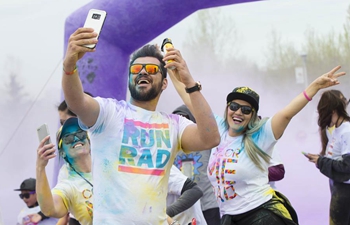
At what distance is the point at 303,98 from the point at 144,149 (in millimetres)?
1367

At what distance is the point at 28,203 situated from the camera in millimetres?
5770

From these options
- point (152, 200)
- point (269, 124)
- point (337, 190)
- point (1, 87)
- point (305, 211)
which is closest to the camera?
point (152, 200)

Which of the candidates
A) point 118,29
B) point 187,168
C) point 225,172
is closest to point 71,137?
point 225,172

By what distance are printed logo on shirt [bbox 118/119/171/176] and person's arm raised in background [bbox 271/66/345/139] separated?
1.22 m

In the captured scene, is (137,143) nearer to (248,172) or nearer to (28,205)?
(248,172)

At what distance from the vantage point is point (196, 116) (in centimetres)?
285

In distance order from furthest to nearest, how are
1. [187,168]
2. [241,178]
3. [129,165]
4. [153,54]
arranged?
1. [187,168]
2. [241,178]
3. [153,54]
4. [129,165]

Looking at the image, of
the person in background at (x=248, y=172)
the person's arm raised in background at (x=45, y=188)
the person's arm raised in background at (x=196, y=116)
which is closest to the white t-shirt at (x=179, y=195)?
the person in background at (x=248, y=172)

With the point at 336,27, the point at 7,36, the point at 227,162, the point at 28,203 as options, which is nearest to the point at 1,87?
the point at 7,36

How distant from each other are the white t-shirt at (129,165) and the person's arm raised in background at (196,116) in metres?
0.09

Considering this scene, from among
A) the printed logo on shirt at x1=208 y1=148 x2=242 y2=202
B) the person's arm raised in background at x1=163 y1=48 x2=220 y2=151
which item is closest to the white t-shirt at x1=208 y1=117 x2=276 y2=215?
the printed logo on shirt at x1=208 y1=148 x2=242 y2=202

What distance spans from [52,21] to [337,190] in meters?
3.16

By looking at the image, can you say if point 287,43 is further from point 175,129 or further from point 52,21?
point 175,129

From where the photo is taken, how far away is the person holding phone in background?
215 inches
